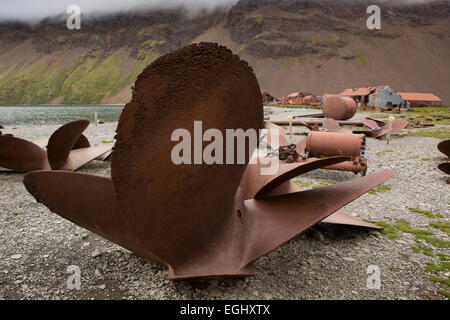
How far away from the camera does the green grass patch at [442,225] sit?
11.7 feet

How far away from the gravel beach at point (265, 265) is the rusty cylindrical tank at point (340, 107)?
12061mm

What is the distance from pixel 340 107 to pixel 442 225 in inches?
513

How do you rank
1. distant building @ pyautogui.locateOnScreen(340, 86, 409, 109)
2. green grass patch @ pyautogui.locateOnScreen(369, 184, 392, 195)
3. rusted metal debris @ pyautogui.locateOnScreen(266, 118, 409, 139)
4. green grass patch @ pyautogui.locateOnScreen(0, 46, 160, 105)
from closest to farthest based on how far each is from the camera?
green grass patch @ pyautogui.locateOnScreen(369, 184, 392, 195)
rusted metal debris @ pyautogui.locateOnScreen(266, 118, 409, 139)
distant building @ pyautogui.locateOnScreen(340, 86, 409, 109)
green grass patch @ pyautogui.locateOnScreen(0, 46, 160, 105)

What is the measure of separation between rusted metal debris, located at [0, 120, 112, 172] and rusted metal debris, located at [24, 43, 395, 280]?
3700mm

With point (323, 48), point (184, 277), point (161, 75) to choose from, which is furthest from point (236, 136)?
point (323, 48)

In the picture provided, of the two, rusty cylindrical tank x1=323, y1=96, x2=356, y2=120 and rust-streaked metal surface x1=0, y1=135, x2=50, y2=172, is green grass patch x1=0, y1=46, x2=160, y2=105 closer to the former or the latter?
rusty cylindrical tank x1=323, y1=96, x2=356, y2=120

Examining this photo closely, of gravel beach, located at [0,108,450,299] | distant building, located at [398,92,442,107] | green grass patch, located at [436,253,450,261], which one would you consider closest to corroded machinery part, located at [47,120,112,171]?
gravel beach, located at [0,108,450,299]

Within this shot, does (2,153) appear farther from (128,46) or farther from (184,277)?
(128,46)

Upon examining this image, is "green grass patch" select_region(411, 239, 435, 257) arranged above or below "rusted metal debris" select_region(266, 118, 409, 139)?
below

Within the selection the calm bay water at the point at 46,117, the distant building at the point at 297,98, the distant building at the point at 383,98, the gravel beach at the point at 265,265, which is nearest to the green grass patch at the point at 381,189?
the gravel beach at the point at 265,265

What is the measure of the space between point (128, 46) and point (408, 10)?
413 feet

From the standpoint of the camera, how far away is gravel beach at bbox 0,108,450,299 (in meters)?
2.35

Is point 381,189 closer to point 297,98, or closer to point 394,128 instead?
point 394,128
